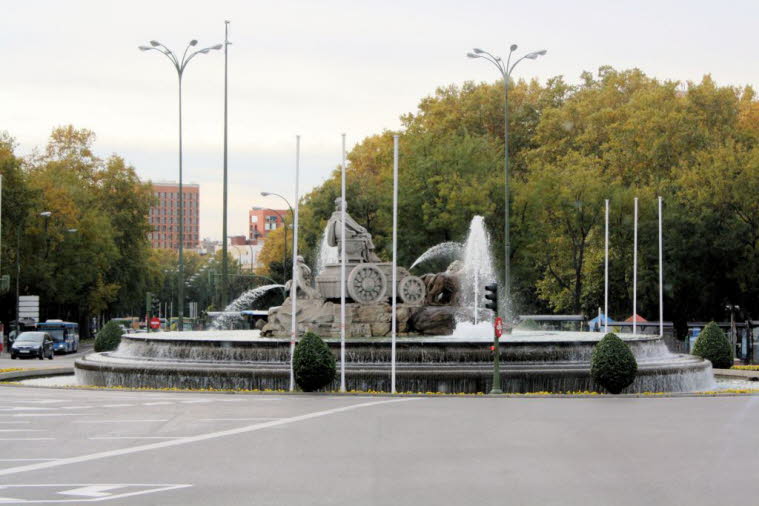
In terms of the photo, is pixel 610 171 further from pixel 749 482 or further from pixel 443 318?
pixel 749 482

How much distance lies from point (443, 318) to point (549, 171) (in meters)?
30.2

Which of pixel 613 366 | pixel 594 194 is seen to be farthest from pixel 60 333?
pixel 613 366

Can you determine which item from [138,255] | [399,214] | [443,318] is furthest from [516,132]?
[443,318]

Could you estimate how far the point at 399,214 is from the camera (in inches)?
2500

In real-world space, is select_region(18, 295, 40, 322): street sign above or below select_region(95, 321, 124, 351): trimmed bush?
above

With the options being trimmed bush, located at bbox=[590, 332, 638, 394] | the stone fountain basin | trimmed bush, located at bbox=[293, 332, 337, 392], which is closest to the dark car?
the stone fountain basin

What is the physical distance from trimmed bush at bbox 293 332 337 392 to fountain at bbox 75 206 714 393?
1447mm

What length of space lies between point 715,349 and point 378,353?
14667 millimetres

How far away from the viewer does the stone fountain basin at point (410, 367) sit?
2830cm

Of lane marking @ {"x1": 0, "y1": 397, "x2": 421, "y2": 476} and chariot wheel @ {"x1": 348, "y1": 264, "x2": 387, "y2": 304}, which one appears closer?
lane marking @ {"x1": 0, "y1": 397, "x2": 421, "y2": 476}

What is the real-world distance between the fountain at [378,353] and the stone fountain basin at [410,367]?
0.02 metres

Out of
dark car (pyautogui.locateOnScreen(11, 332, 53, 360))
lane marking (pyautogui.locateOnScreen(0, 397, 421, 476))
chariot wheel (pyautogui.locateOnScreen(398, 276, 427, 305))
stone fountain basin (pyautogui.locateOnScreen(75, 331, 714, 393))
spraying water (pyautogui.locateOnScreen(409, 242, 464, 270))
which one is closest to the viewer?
lane marking (pyautogui.locateOnScreen(0, 397, 421, 476))

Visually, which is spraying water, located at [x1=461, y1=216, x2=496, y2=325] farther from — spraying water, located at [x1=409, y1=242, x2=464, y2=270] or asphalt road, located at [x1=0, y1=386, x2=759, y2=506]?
asphalt road, located at [x1=0, y1=386, x2=759, y2=506]

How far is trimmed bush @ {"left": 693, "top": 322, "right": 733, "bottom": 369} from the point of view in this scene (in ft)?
128
